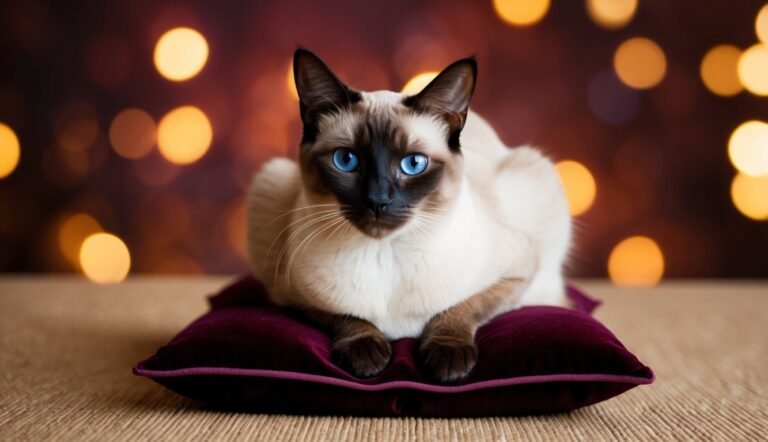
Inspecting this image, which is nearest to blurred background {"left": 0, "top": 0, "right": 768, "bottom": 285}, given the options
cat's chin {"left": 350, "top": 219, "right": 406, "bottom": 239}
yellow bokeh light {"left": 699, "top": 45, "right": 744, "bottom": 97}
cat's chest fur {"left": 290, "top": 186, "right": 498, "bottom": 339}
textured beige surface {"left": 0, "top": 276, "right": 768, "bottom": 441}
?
yellow bokeh light {"left": 699, "top": 45, "right": 744, "bottom": 97}

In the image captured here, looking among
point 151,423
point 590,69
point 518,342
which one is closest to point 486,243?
point 518,342

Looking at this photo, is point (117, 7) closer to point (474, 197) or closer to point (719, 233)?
point (474, 197)

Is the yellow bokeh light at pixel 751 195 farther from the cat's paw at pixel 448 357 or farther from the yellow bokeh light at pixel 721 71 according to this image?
the cat's paw at pixel 448 357

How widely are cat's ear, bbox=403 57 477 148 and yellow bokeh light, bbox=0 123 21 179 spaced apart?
2.36 meters

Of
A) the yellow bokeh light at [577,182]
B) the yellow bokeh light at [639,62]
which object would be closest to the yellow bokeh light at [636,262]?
the yellow bokeh light at [577,182]

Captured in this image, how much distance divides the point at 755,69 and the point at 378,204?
96.3 inches

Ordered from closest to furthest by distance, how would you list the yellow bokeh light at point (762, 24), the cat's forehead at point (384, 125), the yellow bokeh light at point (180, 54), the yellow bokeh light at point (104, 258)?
the cat's forehead at point (384, 125) → the yellow bokeh light at point (762, 24) → the yellow bokeh light at point (180, 54) → the yellow bokeh light at point (104, 258)

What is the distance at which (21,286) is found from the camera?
2795mm

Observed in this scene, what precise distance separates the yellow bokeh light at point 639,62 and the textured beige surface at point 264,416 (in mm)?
924

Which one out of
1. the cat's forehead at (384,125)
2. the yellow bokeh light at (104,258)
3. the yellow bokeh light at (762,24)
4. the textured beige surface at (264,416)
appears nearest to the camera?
the textured beige surface at (264,416)

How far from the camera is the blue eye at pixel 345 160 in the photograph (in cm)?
133

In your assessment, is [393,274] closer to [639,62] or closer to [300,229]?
[300,229]

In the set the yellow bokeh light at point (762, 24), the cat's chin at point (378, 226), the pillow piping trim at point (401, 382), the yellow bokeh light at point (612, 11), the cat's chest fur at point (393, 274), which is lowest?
the pillow piping trim at point (401, 382)

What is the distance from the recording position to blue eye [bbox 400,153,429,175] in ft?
4.42
